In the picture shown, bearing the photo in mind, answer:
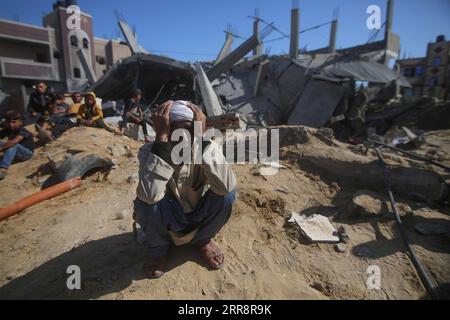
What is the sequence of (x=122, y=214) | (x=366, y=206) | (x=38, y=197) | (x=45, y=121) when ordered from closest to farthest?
(x=366, y=206) < (x=122, y=214) < (x=38, y=197) < (x=45, y=121)

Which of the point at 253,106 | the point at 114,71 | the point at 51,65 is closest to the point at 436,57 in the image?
the point at 253,106

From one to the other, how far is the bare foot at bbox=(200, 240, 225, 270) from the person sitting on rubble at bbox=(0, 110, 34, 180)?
15.2 feet

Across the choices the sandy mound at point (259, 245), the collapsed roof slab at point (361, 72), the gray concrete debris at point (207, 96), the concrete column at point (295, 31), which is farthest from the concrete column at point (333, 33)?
the sandy mound at point (259, 245)

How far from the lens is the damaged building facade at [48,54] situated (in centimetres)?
1873

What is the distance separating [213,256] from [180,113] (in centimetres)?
113

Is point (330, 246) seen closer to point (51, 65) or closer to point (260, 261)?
point (260, 261)

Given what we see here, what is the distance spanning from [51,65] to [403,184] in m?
25.1

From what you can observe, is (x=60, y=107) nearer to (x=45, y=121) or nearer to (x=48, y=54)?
(x=45, y=121)

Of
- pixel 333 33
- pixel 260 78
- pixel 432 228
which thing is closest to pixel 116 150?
pixel 432 228

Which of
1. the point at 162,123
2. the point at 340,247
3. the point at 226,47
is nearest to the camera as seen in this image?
the point at 162,123

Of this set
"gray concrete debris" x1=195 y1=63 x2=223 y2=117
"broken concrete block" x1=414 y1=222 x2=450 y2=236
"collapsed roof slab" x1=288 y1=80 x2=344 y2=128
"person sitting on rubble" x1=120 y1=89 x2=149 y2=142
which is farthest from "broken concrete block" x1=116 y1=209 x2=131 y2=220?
"collapsed roof slab" x1=288 y1=80 x2=344 y2=128

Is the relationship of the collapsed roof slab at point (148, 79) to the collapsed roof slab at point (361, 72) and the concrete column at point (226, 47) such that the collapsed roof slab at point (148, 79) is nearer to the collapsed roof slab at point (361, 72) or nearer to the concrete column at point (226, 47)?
the concrete column at point (226, 47)

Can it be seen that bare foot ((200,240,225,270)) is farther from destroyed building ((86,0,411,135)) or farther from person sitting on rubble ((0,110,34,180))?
destroyed building ((86,0,411,135))

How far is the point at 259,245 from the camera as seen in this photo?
237cm
